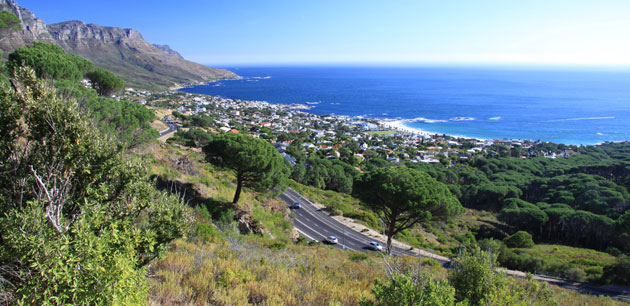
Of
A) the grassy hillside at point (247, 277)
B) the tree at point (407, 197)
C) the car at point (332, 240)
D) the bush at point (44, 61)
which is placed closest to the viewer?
the grassy hillside at point (247, 277)

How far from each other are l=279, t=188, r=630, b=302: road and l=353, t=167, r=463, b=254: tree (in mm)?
2384

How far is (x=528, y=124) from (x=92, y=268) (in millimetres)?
96298

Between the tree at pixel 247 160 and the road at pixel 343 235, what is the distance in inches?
194

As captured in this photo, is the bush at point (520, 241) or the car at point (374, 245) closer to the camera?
the car at point (374, 245)

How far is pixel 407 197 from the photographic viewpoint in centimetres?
1269

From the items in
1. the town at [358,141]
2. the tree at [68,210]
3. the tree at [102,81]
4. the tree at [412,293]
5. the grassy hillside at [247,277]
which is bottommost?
the town at [358,141]

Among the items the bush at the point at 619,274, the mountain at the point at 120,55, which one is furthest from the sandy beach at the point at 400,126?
the mountain at the point at 120,55

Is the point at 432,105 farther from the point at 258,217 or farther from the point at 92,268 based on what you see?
the point at 92,268

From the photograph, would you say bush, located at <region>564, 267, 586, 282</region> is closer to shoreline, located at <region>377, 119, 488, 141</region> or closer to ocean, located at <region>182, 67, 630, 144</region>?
shoreline, located at <region>377, 119, 488, 141</region>

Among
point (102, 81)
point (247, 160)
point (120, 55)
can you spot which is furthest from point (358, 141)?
point (120, 55)

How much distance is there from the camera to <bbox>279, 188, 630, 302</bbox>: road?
1305 cm

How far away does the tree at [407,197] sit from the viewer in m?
12.6

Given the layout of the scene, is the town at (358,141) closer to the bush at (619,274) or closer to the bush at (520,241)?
the bush at (520,241)

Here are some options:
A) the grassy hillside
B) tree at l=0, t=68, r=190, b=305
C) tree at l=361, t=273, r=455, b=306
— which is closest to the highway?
the grassy hillside
